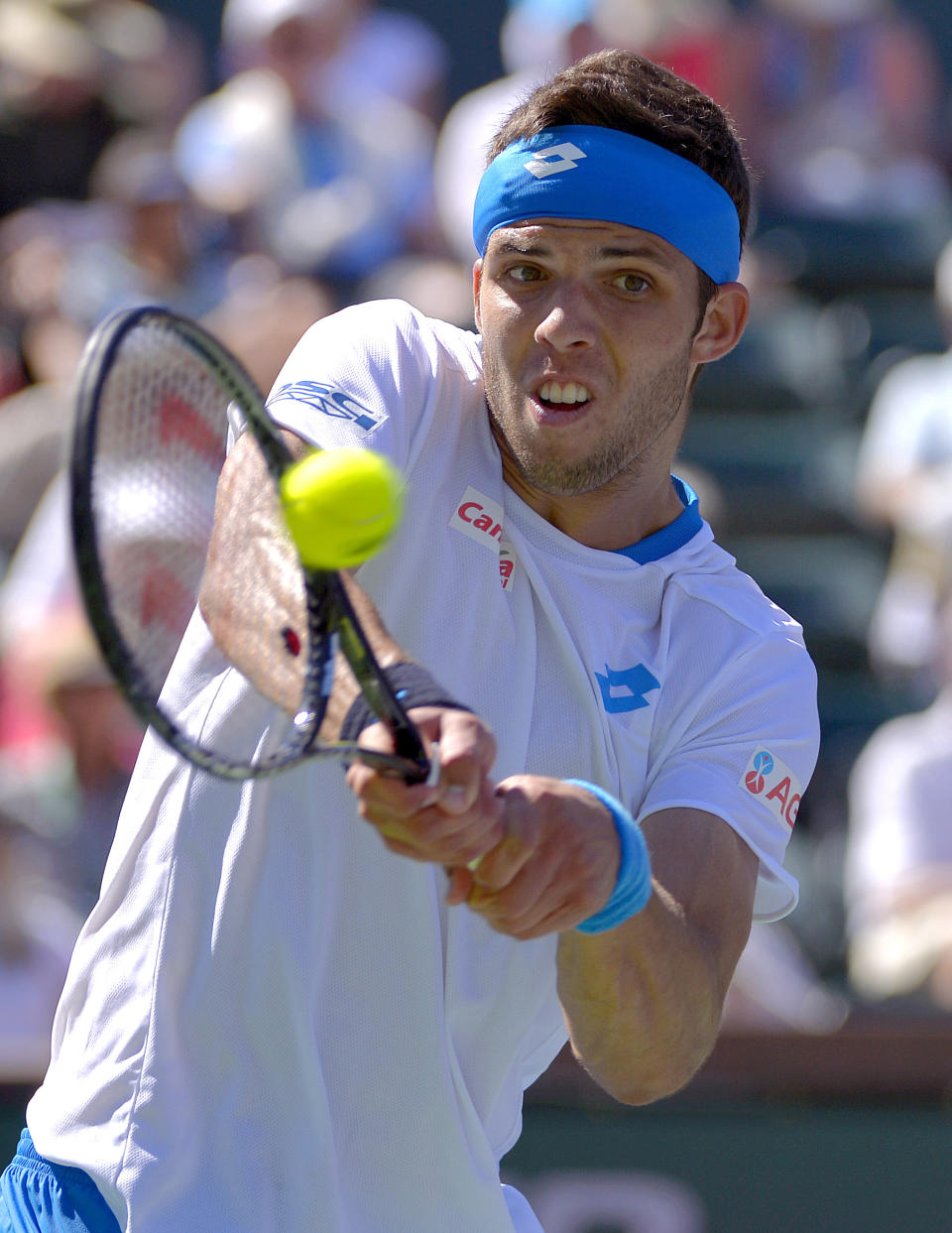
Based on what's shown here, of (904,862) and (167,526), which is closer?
(167,526)

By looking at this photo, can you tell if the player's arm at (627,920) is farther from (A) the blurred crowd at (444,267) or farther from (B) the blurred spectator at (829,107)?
(B) the blurred spectator at (829,107)

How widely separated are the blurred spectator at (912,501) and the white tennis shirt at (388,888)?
3725 millimetres

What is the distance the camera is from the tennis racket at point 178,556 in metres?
1.89

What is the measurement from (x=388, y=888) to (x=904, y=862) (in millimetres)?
3255

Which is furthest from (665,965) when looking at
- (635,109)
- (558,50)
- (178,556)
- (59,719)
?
(558,50)

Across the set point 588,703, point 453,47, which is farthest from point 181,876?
point 453,47

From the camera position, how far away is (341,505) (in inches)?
73.9

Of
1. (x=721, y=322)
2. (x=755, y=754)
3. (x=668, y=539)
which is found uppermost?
(x=721, y=322)

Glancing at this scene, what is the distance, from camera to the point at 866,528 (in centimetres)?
716

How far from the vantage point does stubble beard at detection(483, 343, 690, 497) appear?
2.54 metres

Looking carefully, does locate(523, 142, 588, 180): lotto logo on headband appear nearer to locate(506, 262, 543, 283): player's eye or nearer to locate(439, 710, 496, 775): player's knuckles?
locate(506, 262, 543, 283): player's eye

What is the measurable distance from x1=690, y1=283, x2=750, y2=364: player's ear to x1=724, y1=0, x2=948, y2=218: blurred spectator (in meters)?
5.33

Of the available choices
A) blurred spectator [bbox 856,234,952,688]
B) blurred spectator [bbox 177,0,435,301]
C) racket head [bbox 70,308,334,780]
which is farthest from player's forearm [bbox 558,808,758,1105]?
blurred spectator [bbox 177,0,435,301]

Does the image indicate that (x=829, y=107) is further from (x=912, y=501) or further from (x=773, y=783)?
(x=773, y=783)
